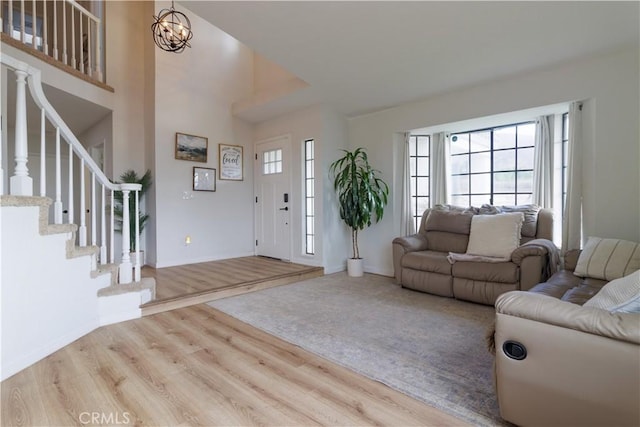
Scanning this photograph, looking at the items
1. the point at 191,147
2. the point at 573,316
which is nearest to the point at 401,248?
the point at 573,316

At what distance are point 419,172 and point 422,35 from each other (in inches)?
91.8

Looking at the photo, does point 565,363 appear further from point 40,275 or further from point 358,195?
point 358,195

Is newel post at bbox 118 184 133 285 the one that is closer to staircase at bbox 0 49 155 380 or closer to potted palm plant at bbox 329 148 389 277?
staircase at bbox 0 49 155 380

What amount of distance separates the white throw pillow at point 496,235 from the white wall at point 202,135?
12.6 feet

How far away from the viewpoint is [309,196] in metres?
5.05

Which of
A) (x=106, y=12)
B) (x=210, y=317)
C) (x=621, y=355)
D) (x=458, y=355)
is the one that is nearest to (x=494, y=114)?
(x=458, y=355)

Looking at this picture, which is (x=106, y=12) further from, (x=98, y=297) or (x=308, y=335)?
(x=308, y=335)

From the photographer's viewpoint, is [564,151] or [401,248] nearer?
[564,151]

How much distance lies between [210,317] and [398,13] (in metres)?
3.12

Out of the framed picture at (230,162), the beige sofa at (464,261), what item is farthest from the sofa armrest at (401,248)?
the framed picture at (230,162)

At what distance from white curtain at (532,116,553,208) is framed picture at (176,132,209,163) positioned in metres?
4.81

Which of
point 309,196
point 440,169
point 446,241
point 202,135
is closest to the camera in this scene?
point 446,241

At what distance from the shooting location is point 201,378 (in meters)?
1.89

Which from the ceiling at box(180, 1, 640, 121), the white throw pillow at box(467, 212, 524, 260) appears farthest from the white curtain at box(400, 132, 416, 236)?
the ceiling at box(180, 1, 640, 121)
